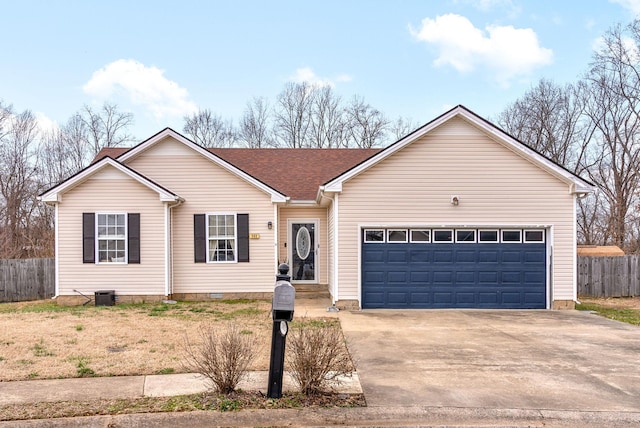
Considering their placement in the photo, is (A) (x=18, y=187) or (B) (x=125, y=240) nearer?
(B) (x=125, y=240)

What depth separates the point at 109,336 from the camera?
9.08m

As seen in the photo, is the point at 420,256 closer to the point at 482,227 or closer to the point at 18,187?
the point at 482,227

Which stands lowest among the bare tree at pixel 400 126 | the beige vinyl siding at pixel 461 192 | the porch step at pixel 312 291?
the porch step at pixel 312 291

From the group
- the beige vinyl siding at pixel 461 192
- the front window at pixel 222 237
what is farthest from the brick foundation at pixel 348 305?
the front window at pixel 222 237

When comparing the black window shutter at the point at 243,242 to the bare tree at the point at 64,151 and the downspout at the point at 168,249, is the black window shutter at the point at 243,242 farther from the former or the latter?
the bare tree at the point at 64,151

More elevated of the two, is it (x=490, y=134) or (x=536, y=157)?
(x=490, y=134)

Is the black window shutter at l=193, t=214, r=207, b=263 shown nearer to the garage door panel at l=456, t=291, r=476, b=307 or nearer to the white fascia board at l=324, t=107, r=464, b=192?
the white fascia board at l=324, t=107, r=464, b=192

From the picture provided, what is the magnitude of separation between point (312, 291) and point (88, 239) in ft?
22.5

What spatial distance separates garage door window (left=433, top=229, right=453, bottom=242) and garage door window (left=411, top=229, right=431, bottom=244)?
0.16 meters

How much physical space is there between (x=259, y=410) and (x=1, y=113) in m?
28.5

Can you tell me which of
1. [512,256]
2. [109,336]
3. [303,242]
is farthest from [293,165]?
[109,336]

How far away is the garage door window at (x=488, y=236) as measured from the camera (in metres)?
13.0

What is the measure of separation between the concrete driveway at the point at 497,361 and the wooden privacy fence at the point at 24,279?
11155mm

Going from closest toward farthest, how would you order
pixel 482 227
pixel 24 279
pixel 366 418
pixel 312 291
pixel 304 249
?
pixel 366 418
pixel 482 227
pixel 312 291
pixel 304 249
pixel 24 279
